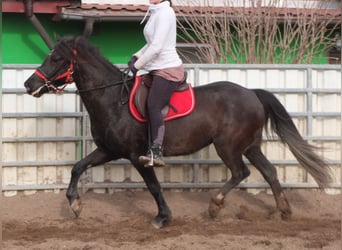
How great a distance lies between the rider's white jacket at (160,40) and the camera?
6.93 metres

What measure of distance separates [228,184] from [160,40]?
1.95 metres

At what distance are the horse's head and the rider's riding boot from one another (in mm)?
1270

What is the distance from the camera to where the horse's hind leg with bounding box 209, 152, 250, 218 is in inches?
297

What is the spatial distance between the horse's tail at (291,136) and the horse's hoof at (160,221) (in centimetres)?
183

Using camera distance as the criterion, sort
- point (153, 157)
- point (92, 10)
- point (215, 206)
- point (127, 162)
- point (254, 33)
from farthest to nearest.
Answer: point (92, 10) → point (254, 33) → point (127, 162) → point (215, 206) → point (153, 157)

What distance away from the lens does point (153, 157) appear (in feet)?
23.1

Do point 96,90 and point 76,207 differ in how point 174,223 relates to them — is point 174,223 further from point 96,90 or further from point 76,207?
point 96,90

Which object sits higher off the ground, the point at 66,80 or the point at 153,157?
the point at 66,80

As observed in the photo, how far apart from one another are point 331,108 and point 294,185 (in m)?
1.28

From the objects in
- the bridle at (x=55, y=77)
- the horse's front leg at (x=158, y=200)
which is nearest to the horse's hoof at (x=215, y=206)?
the horse's front leg at (x=158, y=200)

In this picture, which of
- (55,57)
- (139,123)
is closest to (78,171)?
(139,123)

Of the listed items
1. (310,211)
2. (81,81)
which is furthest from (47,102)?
(310,211)

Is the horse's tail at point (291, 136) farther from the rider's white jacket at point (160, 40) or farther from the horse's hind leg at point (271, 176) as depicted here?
the rider's white jacket at point (160, 40)

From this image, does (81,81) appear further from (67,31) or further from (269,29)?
(67,31)
